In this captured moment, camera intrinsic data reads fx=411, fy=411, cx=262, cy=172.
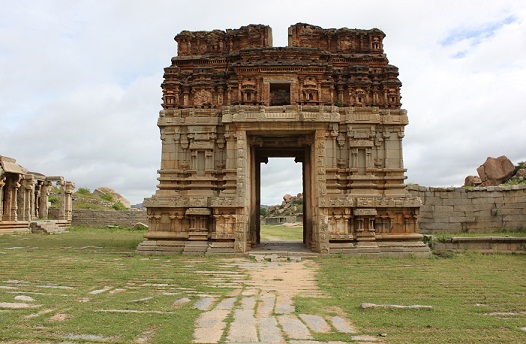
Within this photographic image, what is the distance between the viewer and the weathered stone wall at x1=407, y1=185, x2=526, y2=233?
2134 cm

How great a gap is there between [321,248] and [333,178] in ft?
9.39

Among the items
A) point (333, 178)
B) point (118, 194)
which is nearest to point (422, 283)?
point (333, 178)

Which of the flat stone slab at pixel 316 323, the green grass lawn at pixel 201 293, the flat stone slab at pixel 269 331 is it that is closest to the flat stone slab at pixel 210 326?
the green grass lawn at pixel 201 293

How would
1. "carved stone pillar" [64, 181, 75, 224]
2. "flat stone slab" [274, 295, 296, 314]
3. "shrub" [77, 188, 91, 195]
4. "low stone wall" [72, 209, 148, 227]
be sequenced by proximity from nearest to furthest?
"flat stone slab" [274, 295, 296, 314]
"carved stone pillar" [64, 181, 75, 224]
"low stone wall" [72, 209, 148, 227]
"shrub" [77, 188, 91, 195]

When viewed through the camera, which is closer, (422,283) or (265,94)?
(422,283)

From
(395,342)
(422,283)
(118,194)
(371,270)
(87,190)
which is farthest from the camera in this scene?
(118,194)

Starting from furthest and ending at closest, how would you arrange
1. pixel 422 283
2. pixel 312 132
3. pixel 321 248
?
1. pixel 312 132
2. pixel 321 248
3. pixel 422 283

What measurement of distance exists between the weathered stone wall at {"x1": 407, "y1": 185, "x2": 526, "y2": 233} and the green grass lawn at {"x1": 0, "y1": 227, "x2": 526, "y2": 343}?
24.2 ft

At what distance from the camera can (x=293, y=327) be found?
6.12 m

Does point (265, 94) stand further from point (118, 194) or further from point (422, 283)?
point (118, 194)

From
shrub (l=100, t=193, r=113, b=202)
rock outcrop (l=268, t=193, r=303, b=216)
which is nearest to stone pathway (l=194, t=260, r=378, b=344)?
rock outcrop (l=268, t=193, r=303, b=216)

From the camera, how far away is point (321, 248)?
15.7m

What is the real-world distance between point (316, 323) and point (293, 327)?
446mm

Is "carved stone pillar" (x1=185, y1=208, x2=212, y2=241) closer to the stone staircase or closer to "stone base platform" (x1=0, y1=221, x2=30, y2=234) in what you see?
the stone staircase
